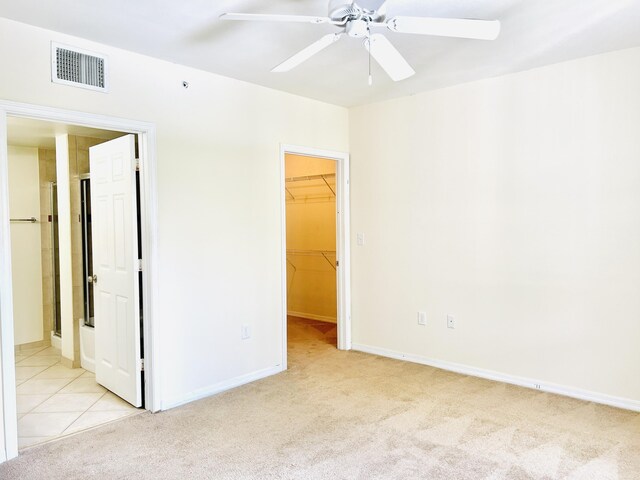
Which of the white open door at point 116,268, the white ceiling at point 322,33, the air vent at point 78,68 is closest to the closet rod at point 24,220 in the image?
the white open door at point 116,268

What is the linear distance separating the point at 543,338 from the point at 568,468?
127 cm

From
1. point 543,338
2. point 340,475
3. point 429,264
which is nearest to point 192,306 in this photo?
point 340,475

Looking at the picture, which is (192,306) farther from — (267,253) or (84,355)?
(84,355)

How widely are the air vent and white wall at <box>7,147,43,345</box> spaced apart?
2809 mm

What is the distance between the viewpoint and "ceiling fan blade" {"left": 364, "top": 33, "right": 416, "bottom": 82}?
7.00 feet

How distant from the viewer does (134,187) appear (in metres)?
3.24

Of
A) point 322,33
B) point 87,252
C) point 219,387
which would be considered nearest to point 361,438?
point 219,387

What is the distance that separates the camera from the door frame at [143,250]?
8.39 ft

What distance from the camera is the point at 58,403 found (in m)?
3.45

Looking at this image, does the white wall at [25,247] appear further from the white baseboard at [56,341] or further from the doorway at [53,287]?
the white baseboard at [56,341]

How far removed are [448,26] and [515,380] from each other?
2.85 metres

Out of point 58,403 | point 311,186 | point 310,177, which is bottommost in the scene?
point 58,403

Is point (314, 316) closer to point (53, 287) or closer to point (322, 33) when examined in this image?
point (53, 287)

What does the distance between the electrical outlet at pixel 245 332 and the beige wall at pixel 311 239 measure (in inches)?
93.2
